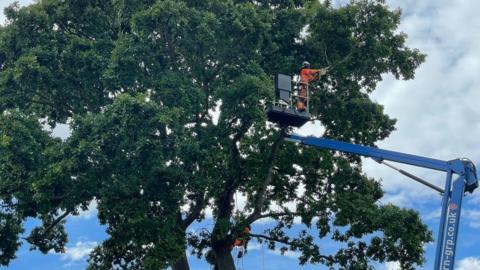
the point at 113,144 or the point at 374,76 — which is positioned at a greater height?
the point at 374,76

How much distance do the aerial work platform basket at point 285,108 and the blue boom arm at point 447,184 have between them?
3.14 ft

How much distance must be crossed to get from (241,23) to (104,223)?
9.74 m

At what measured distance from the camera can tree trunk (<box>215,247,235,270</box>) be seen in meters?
24.6

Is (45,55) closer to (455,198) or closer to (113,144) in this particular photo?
(113,144)

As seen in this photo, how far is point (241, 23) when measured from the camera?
70.7ft

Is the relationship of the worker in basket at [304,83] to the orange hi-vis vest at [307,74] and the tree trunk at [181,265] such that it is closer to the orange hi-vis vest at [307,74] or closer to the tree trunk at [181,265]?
the orange hi-vis vest at [307,74]

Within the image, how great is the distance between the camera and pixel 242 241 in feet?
80.4

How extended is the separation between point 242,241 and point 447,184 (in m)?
9.39

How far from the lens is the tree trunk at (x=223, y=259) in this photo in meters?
24.6

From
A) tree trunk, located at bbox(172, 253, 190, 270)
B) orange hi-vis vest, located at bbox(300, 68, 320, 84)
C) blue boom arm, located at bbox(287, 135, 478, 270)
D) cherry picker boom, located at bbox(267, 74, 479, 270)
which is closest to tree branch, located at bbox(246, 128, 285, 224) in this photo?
tree trunk, located at bbox(172, 253, 190, 270)

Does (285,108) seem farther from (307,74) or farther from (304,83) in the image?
(307,74)

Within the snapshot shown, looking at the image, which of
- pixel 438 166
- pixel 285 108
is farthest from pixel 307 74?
pixel 438 166

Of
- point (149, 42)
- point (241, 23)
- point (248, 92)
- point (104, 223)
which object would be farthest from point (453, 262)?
point (104, 223)

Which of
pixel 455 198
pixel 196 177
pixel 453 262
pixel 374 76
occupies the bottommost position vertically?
pixel 453 262
